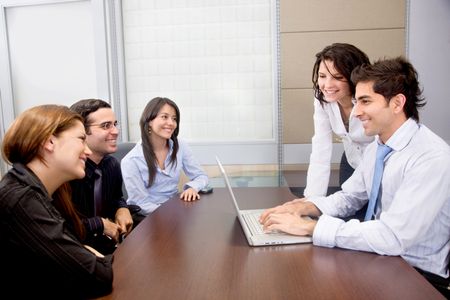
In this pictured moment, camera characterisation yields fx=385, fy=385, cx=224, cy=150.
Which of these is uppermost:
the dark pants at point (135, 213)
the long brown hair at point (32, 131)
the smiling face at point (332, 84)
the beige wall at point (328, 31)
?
the beige wall at point (328, 31)

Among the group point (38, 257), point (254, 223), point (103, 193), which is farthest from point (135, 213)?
point (38, 257)

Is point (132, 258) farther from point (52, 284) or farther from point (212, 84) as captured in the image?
point (212, 84)

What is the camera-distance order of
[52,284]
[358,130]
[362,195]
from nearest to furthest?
1. [52,284]
2. [362,195]
3. [358,130]

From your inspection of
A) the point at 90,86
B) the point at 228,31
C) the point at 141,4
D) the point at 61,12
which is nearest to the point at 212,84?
the point at 228,31

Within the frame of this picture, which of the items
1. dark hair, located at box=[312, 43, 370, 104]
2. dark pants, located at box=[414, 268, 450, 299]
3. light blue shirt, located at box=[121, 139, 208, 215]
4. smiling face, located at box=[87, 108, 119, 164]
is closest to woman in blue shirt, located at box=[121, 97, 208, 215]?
light blue shirt, located at box=[121, 139, 208, 215]

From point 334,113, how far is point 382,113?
664 millimetres

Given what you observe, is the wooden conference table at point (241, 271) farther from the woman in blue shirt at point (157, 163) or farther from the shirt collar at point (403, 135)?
the woman in blue shirt at point (157, 163)

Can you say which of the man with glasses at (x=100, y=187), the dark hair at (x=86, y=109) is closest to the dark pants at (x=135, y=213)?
the man with glasses at (x=100, y=187)

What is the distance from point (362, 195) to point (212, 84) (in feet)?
6.34

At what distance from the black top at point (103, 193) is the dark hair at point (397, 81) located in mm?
1169

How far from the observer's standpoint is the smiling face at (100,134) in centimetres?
171

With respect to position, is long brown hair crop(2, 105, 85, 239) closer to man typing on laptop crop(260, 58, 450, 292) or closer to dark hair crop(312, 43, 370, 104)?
man typing on laptop crop(260, 58, 450, 292)

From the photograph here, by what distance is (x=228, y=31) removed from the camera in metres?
3.08

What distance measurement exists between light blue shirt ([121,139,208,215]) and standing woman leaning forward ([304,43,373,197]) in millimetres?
595
